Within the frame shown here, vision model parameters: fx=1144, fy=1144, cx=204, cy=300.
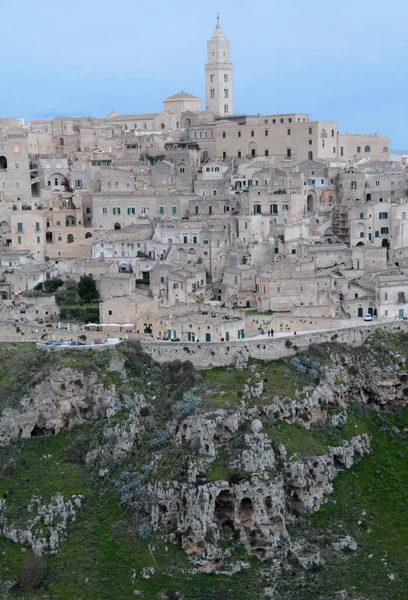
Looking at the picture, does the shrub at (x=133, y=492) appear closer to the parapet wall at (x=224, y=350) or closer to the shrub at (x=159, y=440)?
the shrub at (x=159, y=440)

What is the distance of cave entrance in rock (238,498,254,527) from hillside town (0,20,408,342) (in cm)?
898

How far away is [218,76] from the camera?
73938 millimetres

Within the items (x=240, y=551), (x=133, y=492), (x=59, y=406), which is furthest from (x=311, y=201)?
(x=240, y=551)

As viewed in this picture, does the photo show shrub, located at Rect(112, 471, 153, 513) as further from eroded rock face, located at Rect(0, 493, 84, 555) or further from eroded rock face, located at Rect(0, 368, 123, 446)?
eroded rock face, located at Rect(0, 368, 123, 446)

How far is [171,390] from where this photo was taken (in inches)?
1638

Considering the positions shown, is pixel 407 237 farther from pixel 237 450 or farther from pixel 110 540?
pixel 110 540

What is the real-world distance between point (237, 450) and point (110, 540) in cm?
519

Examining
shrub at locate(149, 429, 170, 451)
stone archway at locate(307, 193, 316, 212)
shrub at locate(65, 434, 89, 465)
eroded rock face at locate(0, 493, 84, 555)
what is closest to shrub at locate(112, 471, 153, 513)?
eroded rock face at locate(0, 493, 84, 555)

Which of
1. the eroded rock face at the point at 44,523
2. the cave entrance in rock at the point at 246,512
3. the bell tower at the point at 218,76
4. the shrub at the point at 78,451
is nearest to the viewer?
the eroded rock face at the point at 44,523

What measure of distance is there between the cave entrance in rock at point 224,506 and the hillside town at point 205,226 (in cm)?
872

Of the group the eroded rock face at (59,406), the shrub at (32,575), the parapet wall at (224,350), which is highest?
the parapet wall at (224,350)

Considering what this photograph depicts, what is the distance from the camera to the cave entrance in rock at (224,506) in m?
36.8

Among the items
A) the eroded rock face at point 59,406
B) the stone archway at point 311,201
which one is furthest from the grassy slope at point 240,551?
the stone archway at point 311,201

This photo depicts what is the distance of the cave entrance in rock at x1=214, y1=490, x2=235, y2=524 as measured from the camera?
36.8m
